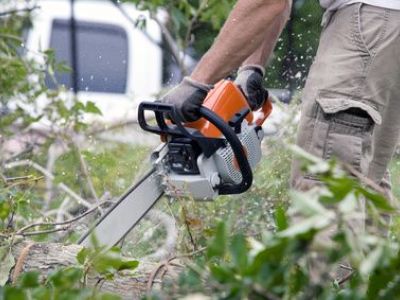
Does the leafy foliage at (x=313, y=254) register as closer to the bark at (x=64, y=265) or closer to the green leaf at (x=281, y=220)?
the green leaf at (x=281, y=220)

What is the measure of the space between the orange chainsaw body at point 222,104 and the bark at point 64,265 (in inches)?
19.9

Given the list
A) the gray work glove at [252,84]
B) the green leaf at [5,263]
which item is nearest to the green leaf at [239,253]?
the green leaf at [5,263]

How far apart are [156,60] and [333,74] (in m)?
5.62

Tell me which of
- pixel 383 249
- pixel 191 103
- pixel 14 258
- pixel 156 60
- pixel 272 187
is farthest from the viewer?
pixel 156 60

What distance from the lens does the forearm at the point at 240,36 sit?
2859mm

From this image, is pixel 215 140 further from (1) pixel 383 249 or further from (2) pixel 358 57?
(1) pixel 383 249

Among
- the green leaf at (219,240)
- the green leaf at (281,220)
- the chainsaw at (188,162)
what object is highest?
the green leaf at (219,240)

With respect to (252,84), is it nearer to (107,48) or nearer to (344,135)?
(344,135)

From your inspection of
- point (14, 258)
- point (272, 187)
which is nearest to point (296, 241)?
point (14, 258)

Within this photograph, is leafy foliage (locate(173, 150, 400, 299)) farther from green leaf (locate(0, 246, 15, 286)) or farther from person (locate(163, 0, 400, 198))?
person (locate(163, 0, 400, 198))

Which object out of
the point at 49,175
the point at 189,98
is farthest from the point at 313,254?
the point at 49,175

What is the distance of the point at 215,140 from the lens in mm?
2912

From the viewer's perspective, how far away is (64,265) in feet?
8.30

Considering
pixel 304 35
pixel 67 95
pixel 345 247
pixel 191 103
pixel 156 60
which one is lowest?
pixel 156 60
